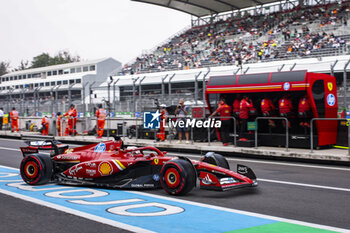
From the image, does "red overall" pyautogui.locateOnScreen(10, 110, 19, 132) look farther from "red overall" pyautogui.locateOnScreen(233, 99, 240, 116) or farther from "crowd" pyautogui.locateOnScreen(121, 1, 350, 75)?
"crowd" pyautogui.locateOnScreen(121, 1, 350, 75)

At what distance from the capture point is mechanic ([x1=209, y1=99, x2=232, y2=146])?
1531 cm

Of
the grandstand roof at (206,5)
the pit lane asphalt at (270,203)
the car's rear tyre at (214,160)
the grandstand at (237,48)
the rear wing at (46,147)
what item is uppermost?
the grandstand roof at (206,5)

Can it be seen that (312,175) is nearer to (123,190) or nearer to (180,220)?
(123,190)

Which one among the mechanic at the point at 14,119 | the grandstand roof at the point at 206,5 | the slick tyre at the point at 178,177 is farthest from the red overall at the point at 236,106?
the grandstand roof at the point at 206,5

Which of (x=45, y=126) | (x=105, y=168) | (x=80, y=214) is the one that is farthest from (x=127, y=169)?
(x=45, y=126)

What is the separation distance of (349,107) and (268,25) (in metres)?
25.8

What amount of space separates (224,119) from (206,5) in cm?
3357

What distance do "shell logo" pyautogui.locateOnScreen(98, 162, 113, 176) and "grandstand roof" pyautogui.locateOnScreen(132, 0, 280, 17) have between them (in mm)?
36223

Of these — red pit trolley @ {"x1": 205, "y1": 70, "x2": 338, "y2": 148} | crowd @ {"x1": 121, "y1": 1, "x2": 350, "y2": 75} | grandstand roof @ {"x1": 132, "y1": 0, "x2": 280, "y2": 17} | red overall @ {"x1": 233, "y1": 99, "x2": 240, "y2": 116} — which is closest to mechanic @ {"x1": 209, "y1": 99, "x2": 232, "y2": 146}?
red overall @ {"x1": 233, "y1": 99, "x2": 240, "y2": 116}

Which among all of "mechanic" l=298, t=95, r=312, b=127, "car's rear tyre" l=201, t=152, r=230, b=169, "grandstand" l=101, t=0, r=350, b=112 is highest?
"grandstand" l=101, t=0, r=350, b=112

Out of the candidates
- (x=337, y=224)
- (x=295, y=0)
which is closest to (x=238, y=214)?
(x=337, y=224)

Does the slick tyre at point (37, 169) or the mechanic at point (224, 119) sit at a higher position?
the mechanic at point (224, 119)

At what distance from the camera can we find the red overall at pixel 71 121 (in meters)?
22.1

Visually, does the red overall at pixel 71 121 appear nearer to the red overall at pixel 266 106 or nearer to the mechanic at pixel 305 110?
the red overall at pixel 266 106
